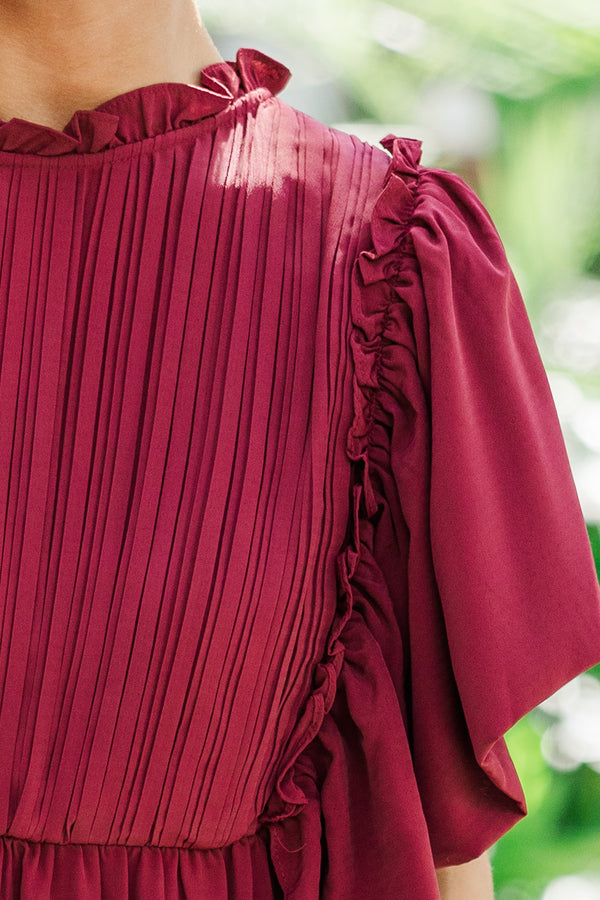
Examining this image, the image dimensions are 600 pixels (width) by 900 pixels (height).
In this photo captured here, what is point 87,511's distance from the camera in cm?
61

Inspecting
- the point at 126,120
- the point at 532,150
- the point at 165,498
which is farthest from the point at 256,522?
the point at 532,150

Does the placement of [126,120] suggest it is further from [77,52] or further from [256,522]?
[256,522]

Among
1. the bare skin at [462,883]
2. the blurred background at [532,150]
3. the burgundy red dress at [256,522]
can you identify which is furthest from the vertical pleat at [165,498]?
the blurred background at [532,150]

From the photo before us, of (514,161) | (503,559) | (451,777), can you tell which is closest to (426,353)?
(503,559)

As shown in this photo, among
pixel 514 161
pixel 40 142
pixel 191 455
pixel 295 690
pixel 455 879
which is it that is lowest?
pixel 455 879

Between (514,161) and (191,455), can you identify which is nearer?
(191,455)

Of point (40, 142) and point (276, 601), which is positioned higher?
point (40, 142)

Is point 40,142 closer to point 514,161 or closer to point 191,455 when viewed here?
point 191,455

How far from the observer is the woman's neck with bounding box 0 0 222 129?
0.63 metres

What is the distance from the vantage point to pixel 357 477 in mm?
644

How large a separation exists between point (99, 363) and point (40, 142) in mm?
136

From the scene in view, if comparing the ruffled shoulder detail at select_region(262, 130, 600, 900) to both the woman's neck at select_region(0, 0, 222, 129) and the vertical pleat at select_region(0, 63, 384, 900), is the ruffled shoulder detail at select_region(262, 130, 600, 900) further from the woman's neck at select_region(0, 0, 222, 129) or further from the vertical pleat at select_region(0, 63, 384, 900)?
the woman's neck at select_region(0, 0, 222, 129)

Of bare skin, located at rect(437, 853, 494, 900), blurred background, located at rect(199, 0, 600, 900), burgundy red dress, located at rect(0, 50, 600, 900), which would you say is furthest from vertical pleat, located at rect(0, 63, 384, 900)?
blurred background, located at rect(199, 0, 600, 900)

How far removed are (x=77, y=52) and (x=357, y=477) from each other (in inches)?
11.9
